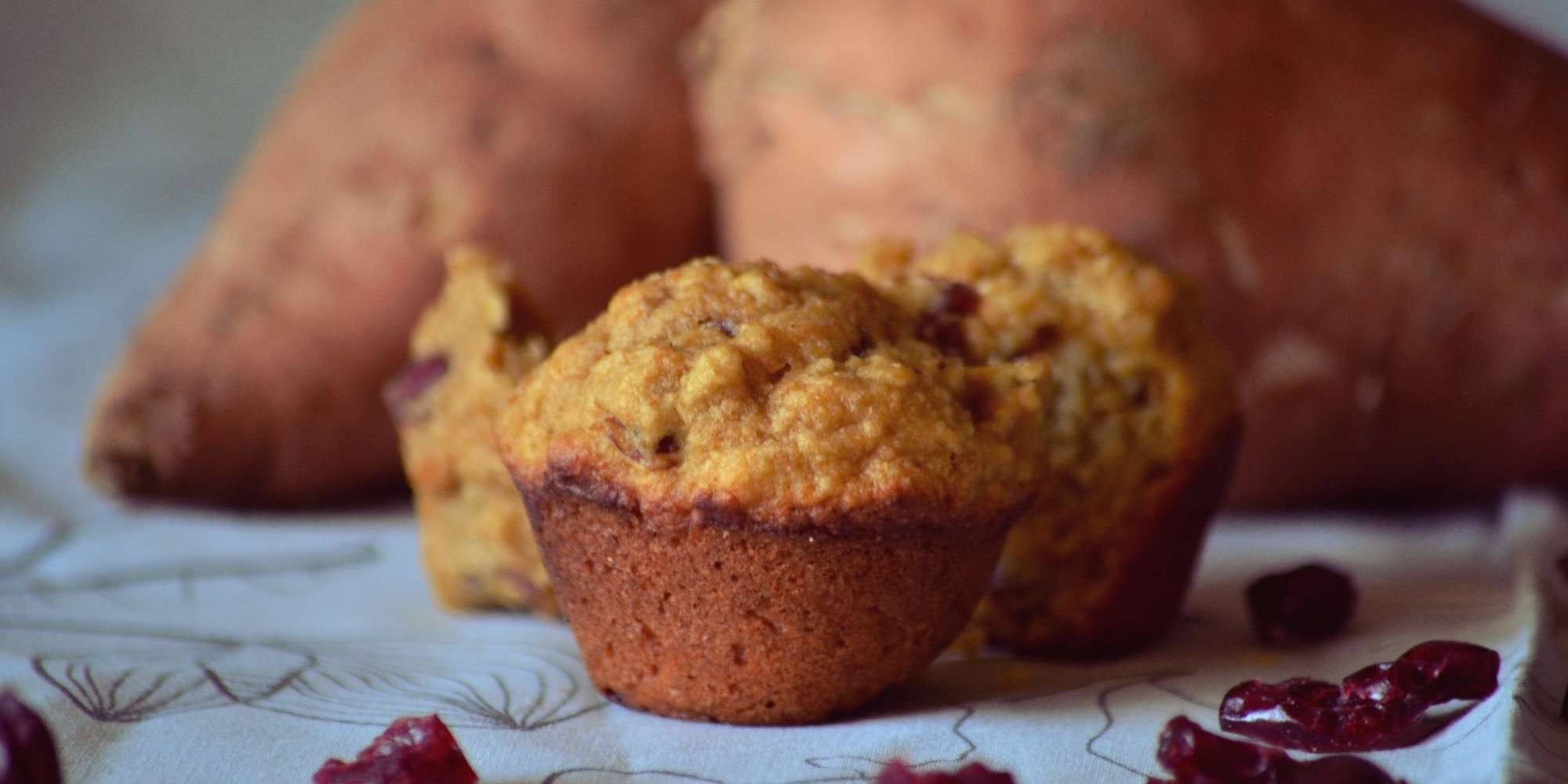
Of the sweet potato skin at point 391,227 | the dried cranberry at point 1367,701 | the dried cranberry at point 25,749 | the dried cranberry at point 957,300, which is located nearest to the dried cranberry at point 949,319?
the dried cranberry at point 957,300

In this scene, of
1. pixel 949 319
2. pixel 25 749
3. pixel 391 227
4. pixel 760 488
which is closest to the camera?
pixel 25 749

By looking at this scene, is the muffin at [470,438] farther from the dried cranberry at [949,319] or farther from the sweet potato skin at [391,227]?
the sweet potato skin at [391,227]

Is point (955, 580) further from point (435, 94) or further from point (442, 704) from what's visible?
point (435, 94)

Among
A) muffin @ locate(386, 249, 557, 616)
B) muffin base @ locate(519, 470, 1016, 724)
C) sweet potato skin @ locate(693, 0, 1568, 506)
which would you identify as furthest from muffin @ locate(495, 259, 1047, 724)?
sweet potato skin @ locate(693, 0, 1568, 506)

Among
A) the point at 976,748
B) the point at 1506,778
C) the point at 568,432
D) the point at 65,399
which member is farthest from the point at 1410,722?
the point at 65,399

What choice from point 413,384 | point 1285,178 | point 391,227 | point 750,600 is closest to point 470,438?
point 413,384

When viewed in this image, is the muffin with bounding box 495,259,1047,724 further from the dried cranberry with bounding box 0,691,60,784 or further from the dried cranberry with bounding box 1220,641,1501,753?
the dried cranberry with bounding box 0,691,60,784

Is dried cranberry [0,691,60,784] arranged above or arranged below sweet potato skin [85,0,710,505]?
below

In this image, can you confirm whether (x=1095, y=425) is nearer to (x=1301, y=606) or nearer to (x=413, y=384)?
(x=1301, y=606)
